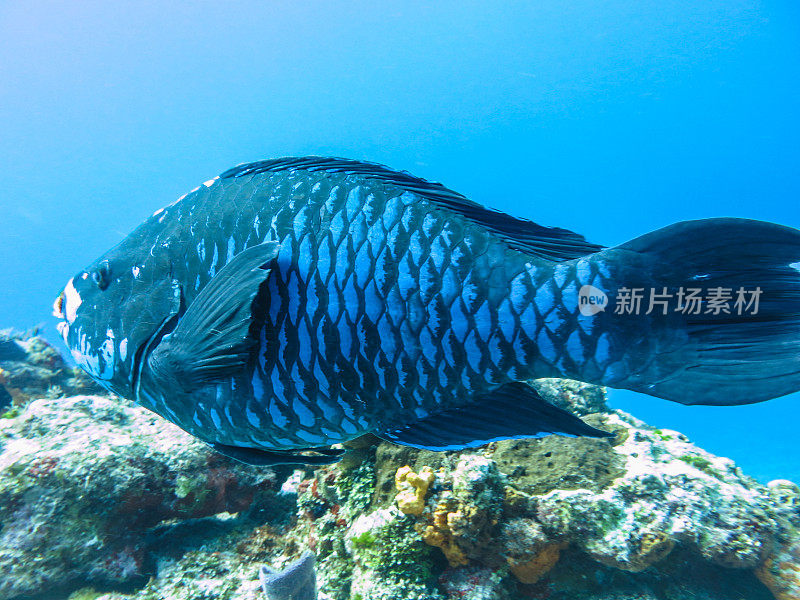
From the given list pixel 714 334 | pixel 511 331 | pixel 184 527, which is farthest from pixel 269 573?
pixel 714 334

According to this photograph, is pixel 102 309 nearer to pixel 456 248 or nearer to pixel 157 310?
pixel 157 310

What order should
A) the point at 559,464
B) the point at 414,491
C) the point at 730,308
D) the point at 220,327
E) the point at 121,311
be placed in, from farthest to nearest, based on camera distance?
the point at 559,464
the point at 414,491
the point at 121,311
the point at 220,327
the point at 730,308

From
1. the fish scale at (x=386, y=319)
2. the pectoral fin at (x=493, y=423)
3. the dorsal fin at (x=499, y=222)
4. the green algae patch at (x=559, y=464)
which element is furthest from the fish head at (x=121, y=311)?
the green algae patch at (x=559, y=464)

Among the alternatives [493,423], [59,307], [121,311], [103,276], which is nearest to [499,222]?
[493,423]

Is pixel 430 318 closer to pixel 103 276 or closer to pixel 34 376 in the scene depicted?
pixel 103 276

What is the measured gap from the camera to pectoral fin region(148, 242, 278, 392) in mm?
1675

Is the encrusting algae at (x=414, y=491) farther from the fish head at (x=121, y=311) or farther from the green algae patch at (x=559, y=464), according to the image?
the fish head at (x=121, y=311)

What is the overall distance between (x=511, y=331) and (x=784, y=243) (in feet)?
3.35

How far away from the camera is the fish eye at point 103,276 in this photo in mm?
2137

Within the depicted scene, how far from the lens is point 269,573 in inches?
128

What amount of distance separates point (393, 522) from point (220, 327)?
2738 millimetres

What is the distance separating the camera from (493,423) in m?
1.77

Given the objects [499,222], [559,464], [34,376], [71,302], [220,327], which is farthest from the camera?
[34,376]

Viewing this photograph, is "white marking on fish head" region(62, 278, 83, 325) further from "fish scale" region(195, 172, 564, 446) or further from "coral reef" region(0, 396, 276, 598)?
"coral reef" region(0, 396, 276, 598)
